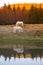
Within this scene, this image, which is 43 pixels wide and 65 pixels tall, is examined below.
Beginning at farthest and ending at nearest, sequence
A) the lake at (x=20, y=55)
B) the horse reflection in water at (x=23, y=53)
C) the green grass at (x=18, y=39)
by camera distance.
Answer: the green grass at (x=18, y=39)
the horse reflection in water at (x=23, y=53)
the lake at (x=20, y=55)

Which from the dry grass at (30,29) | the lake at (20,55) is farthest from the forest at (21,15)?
the lake at (20,55)

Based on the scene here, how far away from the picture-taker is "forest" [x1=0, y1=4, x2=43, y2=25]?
385 centimetres

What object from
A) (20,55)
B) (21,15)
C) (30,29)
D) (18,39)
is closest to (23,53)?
(20,55)

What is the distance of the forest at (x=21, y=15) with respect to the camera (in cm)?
385

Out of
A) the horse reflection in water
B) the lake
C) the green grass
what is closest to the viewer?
the lake

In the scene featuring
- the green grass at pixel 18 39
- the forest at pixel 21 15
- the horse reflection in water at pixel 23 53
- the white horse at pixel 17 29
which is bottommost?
the horse reflection in water at pixel 23 53

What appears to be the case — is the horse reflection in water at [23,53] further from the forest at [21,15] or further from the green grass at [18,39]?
the forest at [21,15]

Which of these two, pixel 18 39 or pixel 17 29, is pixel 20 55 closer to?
pixel 18 39

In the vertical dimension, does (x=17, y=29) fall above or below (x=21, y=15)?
below

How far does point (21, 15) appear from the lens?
3.85 meters

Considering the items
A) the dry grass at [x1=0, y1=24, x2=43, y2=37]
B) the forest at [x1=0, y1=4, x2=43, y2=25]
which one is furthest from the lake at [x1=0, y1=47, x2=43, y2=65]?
the forest at [x1=0, y1=4, x2=43, y2=25]

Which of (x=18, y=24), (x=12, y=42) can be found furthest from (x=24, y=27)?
(x=12, y=42)

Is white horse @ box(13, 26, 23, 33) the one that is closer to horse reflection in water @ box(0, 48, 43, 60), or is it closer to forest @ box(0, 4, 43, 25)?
forest @ box(0, 4, 43, 25)

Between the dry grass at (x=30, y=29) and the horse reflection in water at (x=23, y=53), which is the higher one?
the dry grass at (x=30, y=29)
